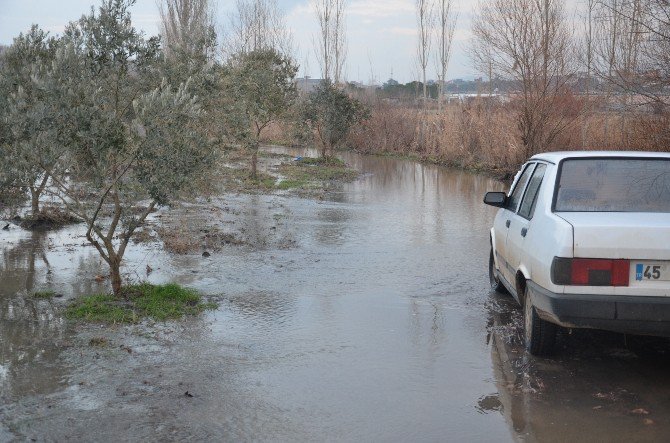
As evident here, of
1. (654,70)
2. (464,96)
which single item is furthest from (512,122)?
(654,70)

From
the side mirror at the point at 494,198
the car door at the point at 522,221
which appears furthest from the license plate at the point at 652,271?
the side mirror at the point at 494,198

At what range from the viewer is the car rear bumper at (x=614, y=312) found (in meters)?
5.35

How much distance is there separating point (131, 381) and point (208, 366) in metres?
0.70

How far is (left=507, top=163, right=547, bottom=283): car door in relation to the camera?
668 cm

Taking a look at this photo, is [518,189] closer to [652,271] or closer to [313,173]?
[652,271]

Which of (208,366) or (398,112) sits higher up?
(398,112)

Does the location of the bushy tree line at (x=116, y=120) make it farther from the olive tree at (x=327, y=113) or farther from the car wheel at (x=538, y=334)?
the olive tree at (x=327, y=113)

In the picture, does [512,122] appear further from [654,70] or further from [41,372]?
[41,372]

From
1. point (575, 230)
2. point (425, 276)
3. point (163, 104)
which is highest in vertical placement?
point (163, 104)

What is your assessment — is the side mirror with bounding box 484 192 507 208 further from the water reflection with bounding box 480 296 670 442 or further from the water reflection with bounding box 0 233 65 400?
the water reflection with bounding box 0 233 65 400

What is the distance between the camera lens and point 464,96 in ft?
110

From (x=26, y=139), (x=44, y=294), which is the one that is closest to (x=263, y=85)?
(x=44, y=294)

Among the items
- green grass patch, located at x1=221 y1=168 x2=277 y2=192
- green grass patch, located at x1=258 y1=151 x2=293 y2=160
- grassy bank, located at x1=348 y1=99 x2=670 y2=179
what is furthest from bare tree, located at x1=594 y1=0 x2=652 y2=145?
green grass patch, located at x1=258 y1=151 x2=293 y2=160

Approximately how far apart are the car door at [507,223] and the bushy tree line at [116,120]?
3353 millimetres
